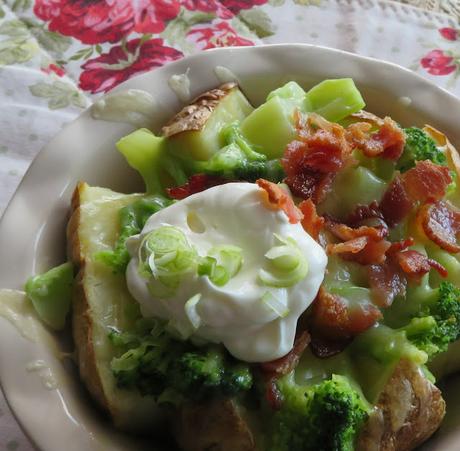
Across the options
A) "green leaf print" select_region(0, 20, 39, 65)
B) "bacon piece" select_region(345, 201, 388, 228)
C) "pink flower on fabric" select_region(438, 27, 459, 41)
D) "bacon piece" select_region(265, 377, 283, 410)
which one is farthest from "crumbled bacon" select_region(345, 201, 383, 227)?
"green leaf print" select_region(0, 20, 39, 65)

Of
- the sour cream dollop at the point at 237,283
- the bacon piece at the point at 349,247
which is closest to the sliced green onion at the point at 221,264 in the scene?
the sour cream dollop at the point at 237,283

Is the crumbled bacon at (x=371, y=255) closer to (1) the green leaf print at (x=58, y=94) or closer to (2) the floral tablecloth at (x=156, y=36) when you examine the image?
(2) the floral tablecloth at (x=156, y=36)

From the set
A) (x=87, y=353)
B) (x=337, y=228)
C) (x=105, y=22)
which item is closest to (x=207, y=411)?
(x=87, y=353)

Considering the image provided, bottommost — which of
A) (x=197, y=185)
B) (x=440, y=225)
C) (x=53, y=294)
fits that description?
(x=53, y=294)

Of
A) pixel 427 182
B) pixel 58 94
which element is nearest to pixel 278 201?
pixel 427 182

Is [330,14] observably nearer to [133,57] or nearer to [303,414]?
[133,57]

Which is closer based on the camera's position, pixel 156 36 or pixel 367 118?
pixel 367 118

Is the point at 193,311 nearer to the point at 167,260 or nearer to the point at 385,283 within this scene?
the point at 167,260
